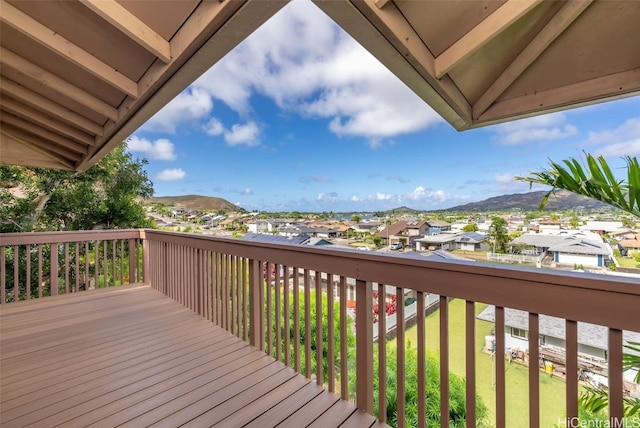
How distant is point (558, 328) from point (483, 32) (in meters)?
1.50

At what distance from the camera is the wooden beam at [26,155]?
404 cm

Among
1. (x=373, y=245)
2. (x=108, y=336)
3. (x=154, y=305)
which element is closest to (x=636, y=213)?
(x=373, y=245)

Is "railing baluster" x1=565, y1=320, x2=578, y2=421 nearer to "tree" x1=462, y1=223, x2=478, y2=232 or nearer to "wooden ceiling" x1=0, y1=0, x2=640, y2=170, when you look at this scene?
"tree" x1=462, y1=223, x2=478, y2=232

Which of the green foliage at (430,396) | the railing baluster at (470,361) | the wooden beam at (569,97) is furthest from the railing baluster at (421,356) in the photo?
the green foliage at (430,396)

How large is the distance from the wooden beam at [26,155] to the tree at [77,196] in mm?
2153

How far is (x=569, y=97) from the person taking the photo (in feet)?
6.41

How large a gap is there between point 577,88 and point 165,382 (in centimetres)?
336

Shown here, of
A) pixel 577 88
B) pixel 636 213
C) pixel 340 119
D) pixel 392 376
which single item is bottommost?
pixel 392 376

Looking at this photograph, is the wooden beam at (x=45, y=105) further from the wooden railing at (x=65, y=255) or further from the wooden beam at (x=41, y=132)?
the wooden railing at (x=65, y=255)

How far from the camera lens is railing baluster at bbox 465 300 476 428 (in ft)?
4.14

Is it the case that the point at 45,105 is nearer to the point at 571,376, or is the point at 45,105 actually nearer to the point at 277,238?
the point at 277,238

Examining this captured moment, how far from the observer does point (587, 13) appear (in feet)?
5.21

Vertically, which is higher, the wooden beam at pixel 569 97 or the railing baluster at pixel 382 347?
the wooden beam at pixel 569 97

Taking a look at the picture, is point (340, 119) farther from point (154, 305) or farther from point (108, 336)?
point (108, 336)
